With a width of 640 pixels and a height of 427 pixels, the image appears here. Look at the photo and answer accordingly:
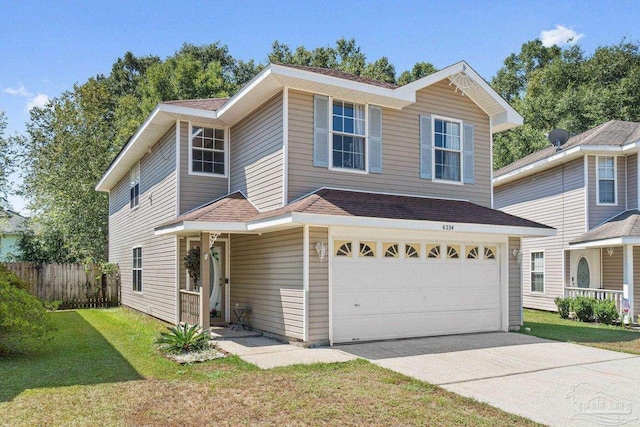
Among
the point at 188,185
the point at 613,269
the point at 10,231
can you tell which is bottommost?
the point at 613,269

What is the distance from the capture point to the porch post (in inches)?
412

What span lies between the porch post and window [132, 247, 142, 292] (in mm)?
6828

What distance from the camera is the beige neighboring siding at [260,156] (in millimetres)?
10812

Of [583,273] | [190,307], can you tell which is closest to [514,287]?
[583,273]

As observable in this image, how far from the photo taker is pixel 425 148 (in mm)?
12453

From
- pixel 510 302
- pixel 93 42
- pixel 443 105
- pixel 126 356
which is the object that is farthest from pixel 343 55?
pixel 126 356

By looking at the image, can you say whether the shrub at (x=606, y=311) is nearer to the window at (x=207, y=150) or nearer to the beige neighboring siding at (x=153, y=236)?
the window at (x=207, y=150)

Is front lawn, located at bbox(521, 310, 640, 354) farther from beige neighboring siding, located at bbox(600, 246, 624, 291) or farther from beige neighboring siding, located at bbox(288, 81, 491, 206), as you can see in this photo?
beige neighboring siding, located at bbox(288, 81, 491, 206)

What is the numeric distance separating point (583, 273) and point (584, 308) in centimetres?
232

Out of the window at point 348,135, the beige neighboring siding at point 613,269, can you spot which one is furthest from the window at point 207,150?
the beige neighboring siding at point 613,269

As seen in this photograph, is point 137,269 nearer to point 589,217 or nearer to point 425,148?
point 425,148

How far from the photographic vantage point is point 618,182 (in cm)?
1652

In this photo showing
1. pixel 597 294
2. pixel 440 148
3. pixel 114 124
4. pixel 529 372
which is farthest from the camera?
pixel 114 124

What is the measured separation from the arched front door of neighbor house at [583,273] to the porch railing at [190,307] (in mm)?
12842
